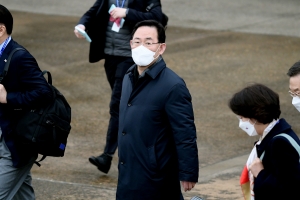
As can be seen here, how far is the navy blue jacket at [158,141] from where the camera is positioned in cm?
454

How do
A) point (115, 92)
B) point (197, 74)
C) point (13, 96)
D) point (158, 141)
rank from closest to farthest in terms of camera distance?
point (158, 141) → point (13, 96) → point (115, 92) → point (197, 74)

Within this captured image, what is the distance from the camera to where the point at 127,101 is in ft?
15.6

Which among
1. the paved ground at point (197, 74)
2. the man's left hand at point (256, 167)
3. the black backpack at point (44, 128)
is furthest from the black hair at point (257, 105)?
the paved ground at point (197, 74)

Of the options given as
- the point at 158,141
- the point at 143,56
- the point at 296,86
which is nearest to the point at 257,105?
the point at 296,86

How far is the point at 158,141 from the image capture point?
4.61 metres

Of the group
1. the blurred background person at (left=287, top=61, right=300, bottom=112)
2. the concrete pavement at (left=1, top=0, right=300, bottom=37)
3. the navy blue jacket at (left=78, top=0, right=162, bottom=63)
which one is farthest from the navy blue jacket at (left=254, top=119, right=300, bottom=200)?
the concrete pavement at (left=1, top=0, right=300, bottom=37)

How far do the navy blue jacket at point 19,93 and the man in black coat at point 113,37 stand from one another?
1.92 metres

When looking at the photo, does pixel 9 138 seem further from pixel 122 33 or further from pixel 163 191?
pixel 122 33

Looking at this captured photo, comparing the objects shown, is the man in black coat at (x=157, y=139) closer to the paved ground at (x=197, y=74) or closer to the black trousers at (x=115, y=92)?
the paved ground at (x=197, y=74)

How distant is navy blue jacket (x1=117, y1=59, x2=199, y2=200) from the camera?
4543mm

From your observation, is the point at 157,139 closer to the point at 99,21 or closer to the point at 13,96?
the point at 13,96

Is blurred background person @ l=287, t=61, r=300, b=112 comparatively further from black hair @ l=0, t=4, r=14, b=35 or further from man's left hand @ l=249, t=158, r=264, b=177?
black hair @ l=0, t=4, r=14, b=35

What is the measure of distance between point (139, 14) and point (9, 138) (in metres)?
2.33

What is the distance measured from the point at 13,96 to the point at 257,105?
6.63 feet
